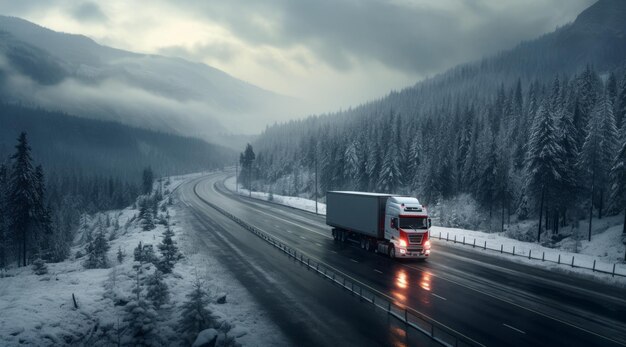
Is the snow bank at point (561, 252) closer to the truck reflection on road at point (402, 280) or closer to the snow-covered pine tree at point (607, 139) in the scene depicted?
the snow-covered pine tree at point (607, 139)

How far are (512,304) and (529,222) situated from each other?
167ft

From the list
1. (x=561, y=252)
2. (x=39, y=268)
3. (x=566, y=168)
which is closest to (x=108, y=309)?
(x=39, y=268)

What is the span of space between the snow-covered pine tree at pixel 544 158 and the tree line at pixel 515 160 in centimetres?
11

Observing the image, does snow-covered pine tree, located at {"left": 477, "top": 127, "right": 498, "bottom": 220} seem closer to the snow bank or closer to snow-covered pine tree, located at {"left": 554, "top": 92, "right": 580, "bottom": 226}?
snow-covered pine tree, located at {"left": 554, "top": 92, "right": 580, "bottom": 226}

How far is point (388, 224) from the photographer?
1217 inches

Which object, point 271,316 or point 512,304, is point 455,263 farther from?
point 271,316

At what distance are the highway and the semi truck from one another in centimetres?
116

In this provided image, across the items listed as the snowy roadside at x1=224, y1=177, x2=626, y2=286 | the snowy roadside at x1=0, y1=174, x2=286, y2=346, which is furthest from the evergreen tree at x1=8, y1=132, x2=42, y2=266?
the snowy roadside at x1=224, y1=177, x2=626, y2=286

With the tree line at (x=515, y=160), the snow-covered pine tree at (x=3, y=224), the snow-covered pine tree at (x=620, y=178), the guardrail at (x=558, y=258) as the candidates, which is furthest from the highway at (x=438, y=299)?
the snow-covered pine tree at (x=3, y=224)

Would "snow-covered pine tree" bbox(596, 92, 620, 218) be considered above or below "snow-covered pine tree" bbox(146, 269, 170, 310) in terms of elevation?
above

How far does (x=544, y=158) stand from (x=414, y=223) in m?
28.3

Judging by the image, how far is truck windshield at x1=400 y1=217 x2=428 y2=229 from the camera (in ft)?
96.9

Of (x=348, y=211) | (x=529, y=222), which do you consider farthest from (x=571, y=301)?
(x=529, y=222)

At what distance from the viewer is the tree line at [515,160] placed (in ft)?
160
